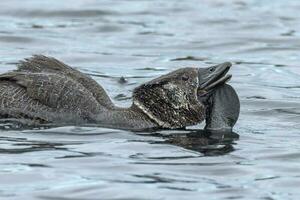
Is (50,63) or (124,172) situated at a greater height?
(50,63)

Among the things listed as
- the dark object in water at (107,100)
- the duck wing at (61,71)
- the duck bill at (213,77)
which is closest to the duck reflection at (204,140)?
the dark object in water at (107,100)

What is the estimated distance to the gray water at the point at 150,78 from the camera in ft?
32.6

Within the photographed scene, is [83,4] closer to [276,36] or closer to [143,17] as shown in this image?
[143,17]

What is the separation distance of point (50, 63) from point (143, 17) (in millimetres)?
8754

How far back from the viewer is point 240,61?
1755cm

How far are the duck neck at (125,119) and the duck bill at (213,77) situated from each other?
0.64 m

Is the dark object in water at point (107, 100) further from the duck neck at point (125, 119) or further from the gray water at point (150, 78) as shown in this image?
the gray water at point (150, 78)

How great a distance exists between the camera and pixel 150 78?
1578 cm

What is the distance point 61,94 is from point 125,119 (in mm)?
721

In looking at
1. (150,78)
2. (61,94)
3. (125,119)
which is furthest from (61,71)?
(150,78)

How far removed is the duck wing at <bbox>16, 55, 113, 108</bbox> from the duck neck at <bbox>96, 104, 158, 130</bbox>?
16cm

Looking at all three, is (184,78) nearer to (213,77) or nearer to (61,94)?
(213,77)

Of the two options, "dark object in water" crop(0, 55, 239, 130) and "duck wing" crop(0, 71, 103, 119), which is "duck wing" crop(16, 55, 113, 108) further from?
"duck wing" crop(0, 71, 103, 119)

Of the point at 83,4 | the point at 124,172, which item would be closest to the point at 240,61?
the point at 83,4
